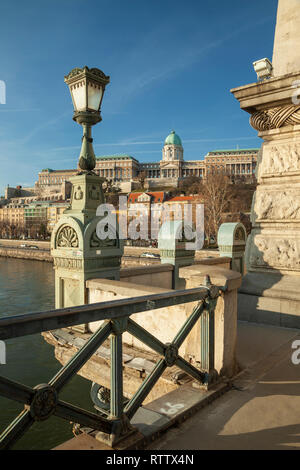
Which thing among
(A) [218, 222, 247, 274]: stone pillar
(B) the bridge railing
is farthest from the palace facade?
(B) the bridge railing

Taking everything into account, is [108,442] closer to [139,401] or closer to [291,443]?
[139,401]

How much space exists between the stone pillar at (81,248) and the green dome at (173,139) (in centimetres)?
13515

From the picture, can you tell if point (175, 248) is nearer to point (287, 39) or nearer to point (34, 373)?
point (287, 39)

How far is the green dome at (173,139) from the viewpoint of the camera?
135000 mm

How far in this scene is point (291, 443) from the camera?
2.28 metres

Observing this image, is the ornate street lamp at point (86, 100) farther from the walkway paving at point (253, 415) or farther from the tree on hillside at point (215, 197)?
the tree on hillside at point (215, 197)

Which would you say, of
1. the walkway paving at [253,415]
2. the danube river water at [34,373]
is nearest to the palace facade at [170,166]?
the danube river water at [34,373]

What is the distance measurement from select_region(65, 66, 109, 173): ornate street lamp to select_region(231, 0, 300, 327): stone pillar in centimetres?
249

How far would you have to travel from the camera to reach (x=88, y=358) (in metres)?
1.95

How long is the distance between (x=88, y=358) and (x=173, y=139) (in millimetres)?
139985

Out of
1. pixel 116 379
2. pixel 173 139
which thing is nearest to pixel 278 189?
pixel 116 379

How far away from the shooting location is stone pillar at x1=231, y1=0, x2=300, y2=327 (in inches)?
203

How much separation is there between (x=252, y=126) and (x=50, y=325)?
5.24m
